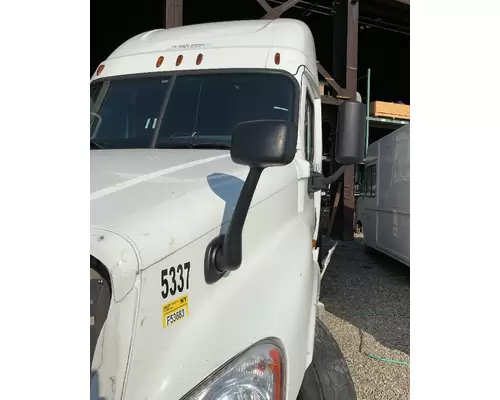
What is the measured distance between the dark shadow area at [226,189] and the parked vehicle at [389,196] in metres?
6.01

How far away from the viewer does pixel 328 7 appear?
1326 cm

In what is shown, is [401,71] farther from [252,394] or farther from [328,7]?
[252,394]

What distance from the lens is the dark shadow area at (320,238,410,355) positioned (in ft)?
17.7

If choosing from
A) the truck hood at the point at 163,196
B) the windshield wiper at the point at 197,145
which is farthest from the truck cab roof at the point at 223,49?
the truck hood at the point at 163,196

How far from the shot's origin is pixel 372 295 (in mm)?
7016

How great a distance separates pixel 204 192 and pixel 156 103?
1.55m

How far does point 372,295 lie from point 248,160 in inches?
242

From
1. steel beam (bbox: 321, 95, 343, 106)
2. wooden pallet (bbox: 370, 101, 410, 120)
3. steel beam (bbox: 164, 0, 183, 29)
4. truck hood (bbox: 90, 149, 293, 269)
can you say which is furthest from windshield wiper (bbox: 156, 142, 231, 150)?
wooden pallet (bbox: 370, 101, 410, 120)

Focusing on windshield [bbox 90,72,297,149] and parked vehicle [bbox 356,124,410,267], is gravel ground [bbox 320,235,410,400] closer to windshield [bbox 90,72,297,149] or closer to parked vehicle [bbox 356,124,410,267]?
parked vehicle [bbox 356,124,410,267]

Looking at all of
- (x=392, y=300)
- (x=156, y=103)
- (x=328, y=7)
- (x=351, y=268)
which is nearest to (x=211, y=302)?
(x=156, y=103)

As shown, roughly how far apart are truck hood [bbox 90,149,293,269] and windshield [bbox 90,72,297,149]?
1.79 feet

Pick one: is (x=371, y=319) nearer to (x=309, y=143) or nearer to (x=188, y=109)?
(x=309, y=143)

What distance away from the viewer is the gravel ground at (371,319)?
4.08 metres

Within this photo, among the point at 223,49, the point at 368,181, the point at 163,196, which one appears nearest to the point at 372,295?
the point at 368,181
